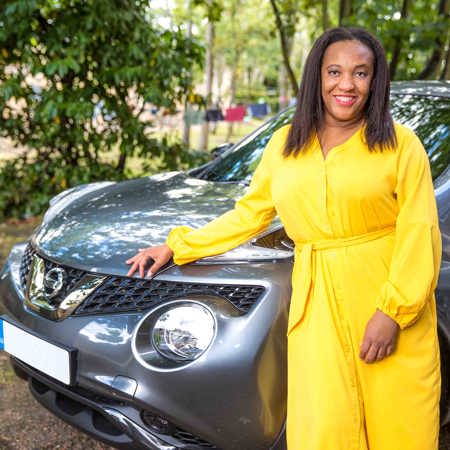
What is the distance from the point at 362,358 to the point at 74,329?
3.22 ft

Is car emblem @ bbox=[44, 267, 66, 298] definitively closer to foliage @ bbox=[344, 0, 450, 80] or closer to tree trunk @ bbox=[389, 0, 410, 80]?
foliage @ bbox=[344, 0, 450, 80]

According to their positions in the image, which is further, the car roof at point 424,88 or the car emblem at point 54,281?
the car roof at point 424,88

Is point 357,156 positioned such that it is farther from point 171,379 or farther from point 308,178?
point 171,379

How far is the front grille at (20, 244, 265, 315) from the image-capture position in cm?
195

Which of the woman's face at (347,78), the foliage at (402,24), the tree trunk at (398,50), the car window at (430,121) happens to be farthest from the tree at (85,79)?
the woman's face at (347,78)

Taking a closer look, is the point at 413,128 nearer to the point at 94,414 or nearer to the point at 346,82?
the point at 346,82

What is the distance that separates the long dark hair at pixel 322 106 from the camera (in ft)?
5.47

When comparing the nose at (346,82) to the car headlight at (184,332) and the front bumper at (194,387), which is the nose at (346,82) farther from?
the car headlight at (184,332)

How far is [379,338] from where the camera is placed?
1621mm

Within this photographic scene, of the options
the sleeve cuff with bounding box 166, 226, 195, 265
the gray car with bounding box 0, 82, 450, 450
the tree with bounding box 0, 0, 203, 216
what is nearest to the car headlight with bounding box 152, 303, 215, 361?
the gray car with bounding box 0, 82, 450, 450

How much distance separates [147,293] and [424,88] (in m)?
1.85

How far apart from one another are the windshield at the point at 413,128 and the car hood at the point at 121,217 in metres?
0.20

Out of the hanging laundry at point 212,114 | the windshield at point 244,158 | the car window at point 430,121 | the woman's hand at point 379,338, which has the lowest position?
the hanging laundry at point 212,114

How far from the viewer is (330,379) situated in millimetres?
1660
